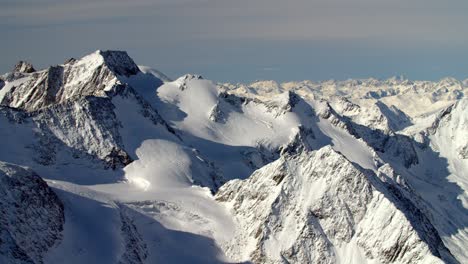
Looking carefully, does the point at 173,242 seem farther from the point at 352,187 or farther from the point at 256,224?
the point at 352,187

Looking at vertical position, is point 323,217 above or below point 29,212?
below

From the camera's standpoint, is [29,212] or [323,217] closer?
[29,212]

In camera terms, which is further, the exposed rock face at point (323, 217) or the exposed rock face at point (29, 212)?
the exposed rock face at point (323, 217)

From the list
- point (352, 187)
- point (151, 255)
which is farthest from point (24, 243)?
point (352, 187)

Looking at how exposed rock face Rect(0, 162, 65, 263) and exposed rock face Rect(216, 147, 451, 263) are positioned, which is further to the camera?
exposed rock face Rect(216, 147, 451, 263)
